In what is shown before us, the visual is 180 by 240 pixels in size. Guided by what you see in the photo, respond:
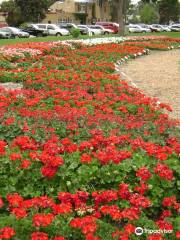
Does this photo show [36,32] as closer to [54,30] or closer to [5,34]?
[54,30]

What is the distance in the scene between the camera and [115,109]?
28.2 ft

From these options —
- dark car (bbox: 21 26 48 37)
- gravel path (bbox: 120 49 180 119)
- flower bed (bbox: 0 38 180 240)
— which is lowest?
dark car (bbox: 21 26 48 37)

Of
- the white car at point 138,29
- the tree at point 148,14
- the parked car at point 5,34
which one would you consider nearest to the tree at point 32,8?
the white car at point 138,29

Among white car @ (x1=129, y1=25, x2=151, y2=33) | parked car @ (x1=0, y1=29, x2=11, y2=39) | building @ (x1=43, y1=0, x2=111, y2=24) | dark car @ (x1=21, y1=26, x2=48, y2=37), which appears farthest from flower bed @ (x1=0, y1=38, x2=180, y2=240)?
building @ (x1=43, y1=0, x2=111, y2=24)

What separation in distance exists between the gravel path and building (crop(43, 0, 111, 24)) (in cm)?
6473

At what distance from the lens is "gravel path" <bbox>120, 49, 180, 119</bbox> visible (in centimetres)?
1230

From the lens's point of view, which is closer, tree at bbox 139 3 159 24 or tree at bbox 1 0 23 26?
tree at bbox 1 0 23 26

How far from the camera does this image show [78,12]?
88875mm

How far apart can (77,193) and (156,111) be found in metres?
3.99

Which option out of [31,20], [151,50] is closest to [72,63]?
[151,50]

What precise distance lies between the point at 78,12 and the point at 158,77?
246ft

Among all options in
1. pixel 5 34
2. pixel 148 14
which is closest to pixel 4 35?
pixel 5 34

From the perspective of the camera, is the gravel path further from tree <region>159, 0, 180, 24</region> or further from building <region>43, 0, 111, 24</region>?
tree <region>159, 0, 180, 24</region>

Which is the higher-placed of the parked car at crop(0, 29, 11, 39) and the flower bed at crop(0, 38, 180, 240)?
the flower bed at crop(0, 38, 180, 240)
